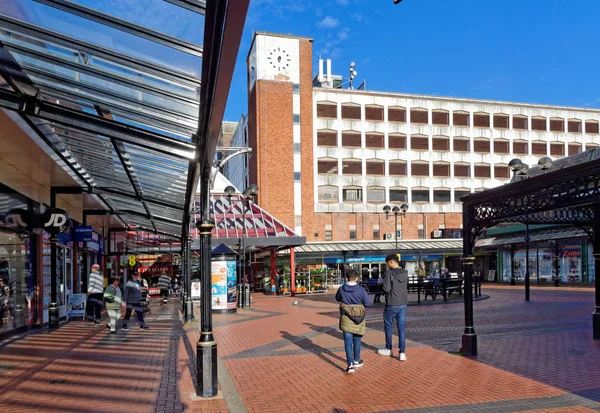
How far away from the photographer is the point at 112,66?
5.74m

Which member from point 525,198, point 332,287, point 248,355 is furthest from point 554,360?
point 332,287

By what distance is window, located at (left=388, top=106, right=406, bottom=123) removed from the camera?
5241 cm

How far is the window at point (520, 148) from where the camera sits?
183 feet

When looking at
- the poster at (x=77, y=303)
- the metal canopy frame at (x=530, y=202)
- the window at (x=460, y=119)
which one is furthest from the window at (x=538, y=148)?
the poster at (x=77, y=303)

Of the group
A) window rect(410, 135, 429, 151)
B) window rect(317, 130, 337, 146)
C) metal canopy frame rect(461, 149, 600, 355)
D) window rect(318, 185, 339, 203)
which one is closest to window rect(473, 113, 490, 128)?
window rect(410, 135, 429, 151)

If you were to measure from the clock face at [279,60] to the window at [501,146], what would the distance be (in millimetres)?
22402

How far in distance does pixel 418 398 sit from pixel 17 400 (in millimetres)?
5031

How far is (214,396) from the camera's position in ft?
23.1

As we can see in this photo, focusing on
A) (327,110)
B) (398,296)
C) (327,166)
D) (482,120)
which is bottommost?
(398,296)

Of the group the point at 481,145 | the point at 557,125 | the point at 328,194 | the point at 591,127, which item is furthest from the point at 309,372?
the point at 591,127

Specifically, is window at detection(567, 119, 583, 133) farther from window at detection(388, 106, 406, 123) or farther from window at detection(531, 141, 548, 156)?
window at detection(388, 106, 406, 123)

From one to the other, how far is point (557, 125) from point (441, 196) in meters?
15.4

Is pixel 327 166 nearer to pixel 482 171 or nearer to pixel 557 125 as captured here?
pixel 482 171

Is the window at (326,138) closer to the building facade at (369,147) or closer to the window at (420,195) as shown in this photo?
the building facade at (369,147)
